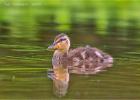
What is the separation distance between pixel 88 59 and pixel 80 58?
0.47ft

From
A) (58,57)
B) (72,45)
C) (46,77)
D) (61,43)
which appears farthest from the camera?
(72,45)

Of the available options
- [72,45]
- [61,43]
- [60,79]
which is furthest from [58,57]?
[60,79]

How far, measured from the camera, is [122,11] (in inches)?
780

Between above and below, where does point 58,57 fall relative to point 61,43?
below

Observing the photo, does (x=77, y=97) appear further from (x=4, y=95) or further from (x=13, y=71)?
(x=13, y=71)

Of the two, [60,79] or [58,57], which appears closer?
[60,79]

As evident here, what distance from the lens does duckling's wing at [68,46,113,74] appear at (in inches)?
471

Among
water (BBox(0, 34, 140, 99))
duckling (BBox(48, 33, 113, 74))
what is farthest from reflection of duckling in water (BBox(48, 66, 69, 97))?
duckling (BBox(48, 33, 113, 74))

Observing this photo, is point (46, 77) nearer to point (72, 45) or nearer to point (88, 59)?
point (88, 59)

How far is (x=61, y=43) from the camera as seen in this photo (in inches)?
505

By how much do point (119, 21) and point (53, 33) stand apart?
3.08 m

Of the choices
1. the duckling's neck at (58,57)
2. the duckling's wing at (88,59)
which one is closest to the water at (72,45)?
the duckling's neck at (58,57)

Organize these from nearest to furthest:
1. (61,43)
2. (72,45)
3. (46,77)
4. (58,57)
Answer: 1. (46,77)
2. (58,57)
3. (61,43)
4. (72,45)

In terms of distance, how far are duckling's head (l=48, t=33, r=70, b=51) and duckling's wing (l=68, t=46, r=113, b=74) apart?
0.90 feet
